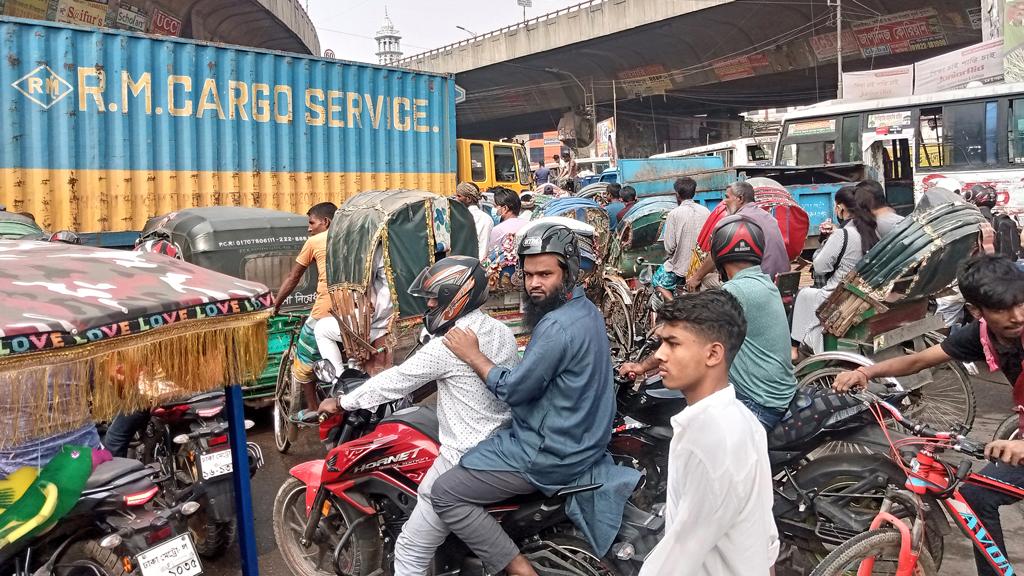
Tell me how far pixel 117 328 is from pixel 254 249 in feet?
13.1

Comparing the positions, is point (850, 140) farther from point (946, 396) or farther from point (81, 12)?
point (81, 12)

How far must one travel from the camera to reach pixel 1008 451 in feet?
8.64

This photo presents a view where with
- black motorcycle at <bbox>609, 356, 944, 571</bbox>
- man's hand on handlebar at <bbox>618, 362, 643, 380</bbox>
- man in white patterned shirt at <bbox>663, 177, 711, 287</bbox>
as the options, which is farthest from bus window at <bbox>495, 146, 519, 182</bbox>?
black motorcycle at <bbox>609, 356, 944, 571</bbox>

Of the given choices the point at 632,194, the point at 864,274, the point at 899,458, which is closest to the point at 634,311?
the point at 632,194

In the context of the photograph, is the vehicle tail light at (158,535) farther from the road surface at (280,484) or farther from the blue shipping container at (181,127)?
the blue shipping container at (181,127)

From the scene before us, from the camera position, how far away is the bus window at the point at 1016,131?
11094mm

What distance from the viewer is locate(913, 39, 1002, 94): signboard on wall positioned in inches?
617

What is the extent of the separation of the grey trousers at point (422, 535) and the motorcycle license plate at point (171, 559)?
0.76 meters

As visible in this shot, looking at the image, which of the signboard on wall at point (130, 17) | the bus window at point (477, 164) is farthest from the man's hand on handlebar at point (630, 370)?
the signboard on wall at point (130, 17)

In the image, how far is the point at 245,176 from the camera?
32.4ft

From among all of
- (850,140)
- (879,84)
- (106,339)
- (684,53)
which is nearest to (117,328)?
(106,339)

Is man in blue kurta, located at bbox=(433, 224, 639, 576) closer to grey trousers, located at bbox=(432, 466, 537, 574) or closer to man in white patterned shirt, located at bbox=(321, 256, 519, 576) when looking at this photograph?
grey trousers, located at bbox=(432, 466, 537, 574)

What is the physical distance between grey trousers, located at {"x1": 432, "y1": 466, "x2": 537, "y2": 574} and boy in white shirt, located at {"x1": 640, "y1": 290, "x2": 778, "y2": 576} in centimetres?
101

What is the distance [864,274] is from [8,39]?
8254 mm
